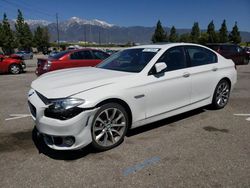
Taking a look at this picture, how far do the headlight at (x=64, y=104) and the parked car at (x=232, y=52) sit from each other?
14764 mm

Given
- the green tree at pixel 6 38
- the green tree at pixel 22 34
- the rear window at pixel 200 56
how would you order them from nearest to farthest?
the rear window at pixel 200 56
the green tree at pixel 6 38
the green tree at pixel 22 34

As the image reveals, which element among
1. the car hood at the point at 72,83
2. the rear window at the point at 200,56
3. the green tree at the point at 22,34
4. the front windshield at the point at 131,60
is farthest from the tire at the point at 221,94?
the green tree at the point at 22,34

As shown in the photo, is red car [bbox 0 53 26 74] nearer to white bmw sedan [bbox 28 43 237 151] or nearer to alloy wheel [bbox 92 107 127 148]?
white bmw sedan [bbox 28 43 237 151]

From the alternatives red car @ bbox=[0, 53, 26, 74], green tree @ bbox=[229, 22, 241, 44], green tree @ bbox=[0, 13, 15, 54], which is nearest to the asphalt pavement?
red car @ bbox=[0, 53, 26, 74]

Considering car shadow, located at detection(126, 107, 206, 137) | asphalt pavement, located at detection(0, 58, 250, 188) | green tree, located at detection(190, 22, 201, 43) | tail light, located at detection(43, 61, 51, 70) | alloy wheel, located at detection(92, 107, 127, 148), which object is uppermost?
green tree, located at detection(190, 22, 201, 43)

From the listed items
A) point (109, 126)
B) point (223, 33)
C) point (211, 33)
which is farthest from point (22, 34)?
point (109, 126)

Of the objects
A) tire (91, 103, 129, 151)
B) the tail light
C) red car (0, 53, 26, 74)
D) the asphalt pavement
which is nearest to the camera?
the asphalt pavement

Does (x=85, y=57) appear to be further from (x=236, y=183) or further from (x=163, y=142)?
(x=236, y=183)

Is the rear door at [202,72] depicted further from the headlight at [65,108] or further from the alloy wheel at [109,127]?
the headlight at [65,108]

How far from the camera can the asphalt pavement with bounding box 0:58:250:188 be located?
9.47 ft

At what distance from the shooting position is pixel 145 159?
3.38 m

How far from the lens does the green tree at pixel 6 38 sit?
5009cm

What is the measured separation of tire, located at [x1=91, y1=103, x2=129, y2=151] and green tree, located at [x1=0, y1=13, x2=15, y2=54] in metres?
53.3

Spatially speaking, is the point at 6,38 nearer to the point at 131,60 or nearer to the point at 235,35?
the point at 131,60
